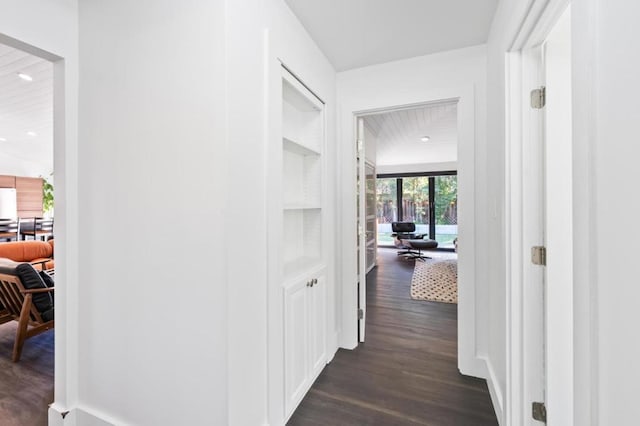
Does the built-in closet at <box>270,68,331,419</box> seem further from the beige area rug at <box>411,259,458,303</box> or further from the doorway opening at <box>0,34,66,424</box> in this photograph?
the beige area rug at <box>411,259,458,303</box>

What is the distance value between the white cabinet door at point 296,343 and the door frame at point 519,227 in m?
1.20

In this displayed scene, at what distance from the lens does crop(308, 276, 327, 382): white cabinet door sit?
2.03 meters

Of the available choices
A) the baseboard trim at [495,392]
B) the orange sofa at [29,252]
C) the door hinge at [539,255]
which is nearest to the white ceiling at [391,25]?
the door hinge at [539,255]

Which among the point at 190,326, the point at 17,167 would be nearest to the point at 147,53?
the point at 190,326

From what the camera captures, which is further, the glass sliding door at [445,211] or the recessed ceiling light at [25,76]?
the glass sliding door at [445,211]

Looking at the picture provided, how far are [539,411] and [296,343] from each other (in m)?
1.34

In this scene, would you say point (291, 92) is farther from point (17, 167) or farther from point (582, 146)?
point (17, 167)

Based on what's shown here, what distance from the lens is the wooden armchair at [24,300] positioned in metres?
2.36

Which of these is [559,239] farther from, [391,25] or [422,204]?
[422,204]

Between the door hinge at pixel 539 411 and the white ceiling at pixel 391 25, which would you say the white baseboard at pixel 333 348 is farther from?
the white ceiling at pixel 391 25

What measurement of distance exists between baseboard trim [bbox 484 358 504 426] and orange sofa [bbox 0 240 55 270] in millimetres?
5601

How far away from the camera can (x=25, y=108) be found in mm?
3898

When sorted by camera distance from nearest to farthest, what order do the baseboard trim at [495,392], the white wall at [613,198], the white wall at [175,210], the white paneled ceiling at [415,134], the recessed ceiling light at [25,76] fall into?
the white wall at [613,198], the white wall at [175,210], the baseboard trim at [495,392], the recessed ceiling light at [25,76], the white paneled ceiling at [415,134]

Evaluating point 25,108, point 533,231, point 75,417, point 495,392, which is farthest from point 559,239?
point 25,108
